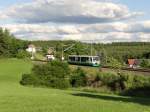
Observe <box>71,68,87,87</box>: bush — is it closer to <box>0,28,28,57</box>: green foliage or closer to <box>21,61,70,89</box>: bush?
<box>21,61,70,89</box>: bush

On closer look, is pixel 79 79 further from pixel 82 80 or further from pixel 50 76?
pixel 50 76

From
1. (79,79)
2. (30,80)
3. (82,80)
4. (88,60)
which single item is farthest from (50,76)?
(88,60)

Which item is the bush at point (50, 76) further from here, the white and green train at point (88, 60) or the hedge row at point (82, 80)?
the white and green train at point (88, 60)

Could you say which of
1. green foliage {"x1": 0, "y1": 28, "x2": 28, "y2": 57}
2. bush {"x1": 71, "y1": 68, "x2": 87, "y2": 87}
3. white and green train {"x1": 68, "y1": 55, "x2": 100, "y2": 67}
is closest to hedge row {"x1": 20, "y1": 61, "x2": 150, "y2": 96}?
bush {"x1": 71, "y1": 68, "x2": 87, "y2": 87}

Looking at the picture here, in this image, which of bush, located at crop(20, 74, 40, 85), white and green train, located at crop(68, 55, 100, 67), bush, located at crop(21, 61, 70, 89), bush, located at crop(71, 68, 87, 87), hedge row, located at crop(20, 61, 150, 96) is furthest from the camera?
white and green train, located at crop(68, 55, 100, 67)

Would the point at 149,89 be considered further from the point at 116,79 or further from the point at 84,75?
the point at 84,75

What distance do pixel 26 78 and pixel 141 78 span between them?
1671 cm

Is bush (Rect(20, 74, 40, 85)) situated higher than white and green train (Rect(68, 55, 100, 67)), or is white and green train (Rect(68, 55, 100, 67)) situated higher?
white and green train (Rect(68, 55, 100, 67))

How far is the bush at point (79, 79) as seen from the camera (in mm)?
54666

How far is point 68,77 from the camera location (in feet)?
191

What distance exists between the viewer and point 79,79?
181 feet

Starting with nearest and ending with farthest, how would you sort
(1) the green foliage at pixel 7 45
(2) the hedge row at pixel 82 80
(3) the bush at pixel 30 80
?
(2) the hedge row at pixel 82 80
(3) the bush at pixel 30 80
(1) the green foliage at pixel 7 45

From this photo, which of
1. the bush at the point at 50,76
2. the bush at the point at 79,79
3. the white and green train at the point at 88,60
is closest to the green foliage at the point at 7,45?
the white and green train at the point at 88,60

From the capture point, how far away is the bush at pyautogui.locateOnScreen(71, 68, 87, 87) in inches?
2152
